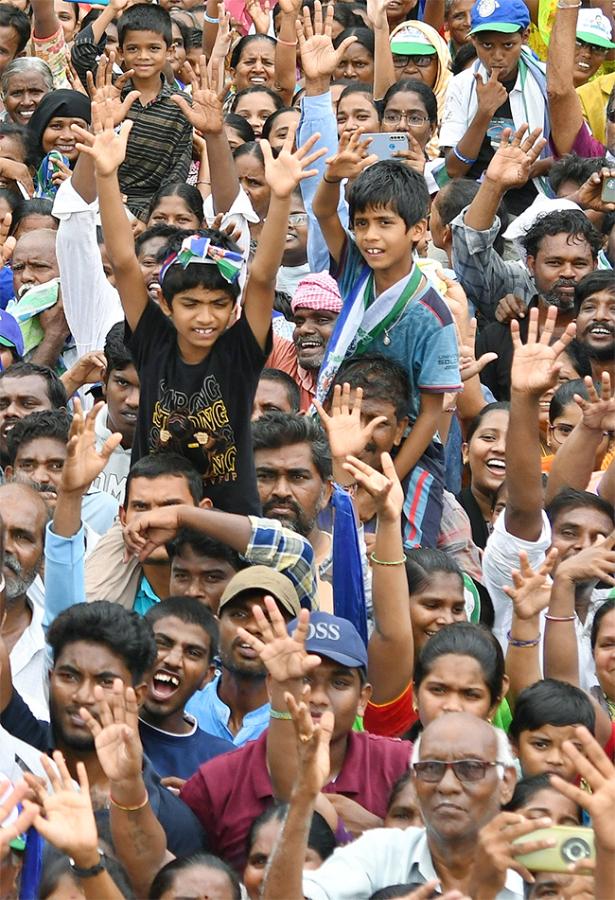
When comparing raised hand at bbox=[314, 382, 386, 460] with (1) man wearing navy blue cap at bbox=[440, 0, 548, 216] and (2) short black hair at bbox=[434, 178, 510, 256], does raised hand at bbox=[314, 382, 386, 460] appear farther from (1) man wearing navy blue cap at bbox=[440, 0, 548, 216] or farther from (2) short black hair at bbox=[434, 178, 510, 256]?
(1) man wearing navy blue cap at bbox=[440, 0, 548, 216]

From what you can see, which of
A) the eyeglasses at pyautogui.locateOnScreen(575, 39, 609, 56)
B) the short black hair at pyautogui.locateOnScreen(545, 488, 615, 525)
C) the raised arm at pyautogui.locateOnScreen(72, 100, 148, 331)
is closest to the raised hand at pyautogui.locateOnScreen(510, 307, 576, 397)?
the short black hair at pyautogui.locateOnScreen(545, 488, 615, 525)

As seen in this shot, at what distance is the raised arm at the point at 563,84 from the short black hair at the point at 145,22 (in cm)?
177

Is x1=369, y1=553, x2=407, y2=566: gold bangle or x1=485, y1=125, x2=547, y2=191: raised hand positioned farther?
x1=485, y1=125, x2=547, y2=191: raised hand

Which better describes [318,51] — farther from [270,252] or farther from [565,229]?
[270,252]

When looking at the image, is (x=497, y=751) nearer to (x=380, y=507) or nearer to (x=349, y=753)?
(x=349, y=753)

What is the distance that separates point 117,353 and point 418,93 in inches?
106

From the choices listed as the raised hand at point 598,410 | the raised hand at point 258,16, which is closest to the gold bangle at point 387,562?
the raised hand at point 598,410

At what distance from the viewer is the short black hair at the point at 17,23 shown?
11.1 m

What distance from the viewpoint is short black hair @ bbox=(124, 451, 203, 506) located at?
632cm

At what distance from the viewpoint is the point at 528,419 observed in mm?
6371

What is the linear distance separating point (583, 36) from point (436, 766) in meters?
6.32

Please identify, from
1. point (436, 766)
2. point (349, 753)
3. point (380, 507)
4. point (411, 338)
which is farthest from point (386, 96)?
point (436, 766)

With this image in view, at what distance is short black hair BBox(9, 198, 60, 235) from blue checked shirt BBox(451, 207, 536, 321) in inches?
71.5

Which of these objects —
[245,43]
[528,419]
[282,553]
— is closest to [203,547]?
[282,553]
